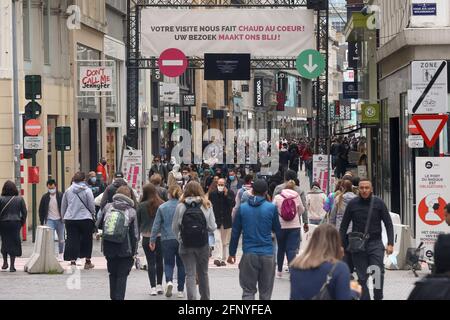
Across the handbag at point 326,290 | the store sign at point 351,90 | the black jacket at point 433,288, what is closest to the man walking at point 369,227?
the handbag at point 326,290

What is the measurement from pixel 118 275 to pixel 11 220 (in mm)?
7382

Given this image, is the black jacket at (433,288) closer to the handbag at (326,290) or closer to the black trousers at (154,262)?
the handbag at (326,290)

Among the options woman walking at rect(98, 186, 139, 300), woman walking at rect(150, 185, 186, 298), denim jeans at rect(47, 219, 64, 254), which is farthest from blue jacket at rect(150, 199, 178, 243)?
denim jeans at rect(47, 219, 64, 254)

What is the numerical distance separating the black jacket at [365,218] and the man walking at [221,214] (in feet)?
28.0

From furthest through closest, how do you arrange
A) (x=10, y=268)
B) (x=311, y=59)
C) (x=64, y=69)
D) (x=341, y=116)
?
(x=341, y=116) < (x=64, y=69) < (x=311, y=59) < (x=10, y=268)

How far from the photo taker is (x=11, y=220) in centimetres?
2266

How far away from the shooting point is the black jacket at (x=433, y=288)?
8383 millimetres

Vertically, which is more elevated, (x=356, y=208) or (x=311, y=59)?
(x=311, y=59)

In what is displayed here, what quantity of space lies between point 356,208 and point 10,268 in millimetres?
9086

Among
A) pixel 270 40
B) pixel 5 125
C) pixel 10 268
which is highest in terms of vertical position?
pixel 270 40

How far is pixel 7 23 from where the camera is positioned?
33.6 m
